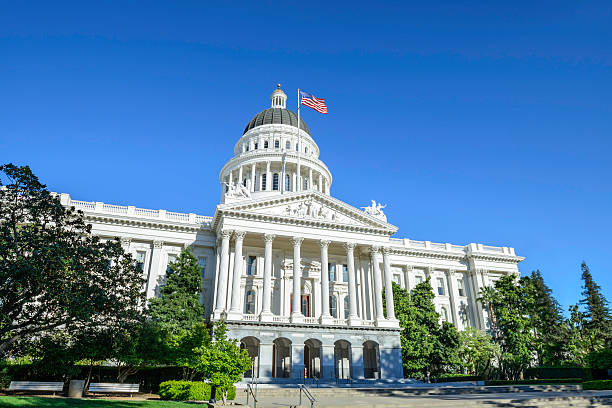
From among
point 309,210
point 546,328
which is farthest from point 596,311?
point 309,210

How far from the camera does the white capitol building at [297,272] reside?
4047 centimetres

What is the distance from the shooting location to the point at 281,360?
44406 millimetres

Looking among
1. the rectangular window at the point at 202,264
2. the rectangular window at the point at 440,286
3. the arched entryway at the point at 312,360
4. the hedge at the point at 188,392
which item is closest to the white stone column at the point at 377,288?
the arched entryway at the point at 312,360

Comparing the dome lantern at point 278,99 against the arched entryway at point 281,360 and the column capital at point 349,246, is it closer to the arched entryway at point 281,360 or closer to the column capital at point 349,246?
the column capital at point 349,246

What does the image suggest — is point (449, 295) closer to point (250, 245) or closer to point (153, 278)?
point (250, 245)

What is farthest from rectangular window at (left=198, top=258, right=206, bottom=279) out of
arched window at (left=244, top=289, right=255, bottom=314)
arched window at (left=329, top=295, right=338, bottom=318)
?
arched window at (left=329, top=295, right=338, bottom=318)

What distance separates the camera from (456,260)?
58625mm

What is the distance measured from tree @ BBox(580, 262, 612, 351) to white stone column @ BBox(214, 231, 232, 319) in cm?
4917

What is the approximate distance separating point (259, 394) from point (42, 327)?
43.8 feet

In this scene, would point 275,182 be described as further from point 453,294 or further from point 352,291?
point 453,294

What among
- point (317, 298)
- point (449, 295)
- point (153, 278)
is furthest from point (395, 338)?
point (153, 278)

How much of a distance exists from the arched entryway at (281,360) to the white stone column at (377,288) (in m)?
9.62

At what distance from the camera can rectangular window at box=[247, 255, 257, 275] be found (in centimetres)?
4741

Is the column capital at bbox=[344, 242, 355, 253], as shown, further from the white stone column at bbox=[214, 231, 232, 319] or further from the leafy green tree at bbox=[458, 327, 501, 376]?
the leafy green tree at bbox=[458, 327, 501, 376]
